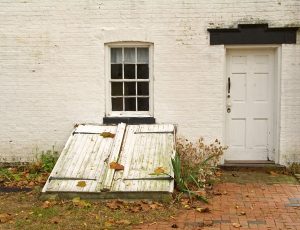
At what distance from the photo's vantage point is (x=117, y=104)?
10492 mm

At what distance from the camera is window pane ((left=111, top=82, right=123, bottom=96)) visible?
34.2ft

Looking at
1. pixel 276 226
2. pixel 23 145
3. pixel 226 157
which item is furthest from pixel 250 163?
pixel 23 145

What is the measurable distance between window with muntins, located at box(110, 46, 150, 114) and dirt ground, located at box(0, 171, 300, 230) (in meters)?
2.93

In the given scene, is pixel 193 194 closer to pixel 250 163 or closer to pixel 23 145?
pixel 250 163

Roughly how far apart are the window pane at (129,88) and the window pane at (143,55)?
58 centimetres

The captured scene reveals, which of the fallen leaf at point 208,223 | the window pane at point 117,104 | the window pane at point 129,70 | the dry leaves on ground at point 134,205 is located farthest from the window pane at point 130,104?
the fallen leaf at point 208,223

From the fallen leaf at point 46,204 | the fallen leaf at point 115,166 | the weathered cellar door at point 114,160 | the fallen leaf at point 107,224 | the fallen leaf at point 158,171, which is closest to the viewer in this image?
the fallen leaf at point 107,224

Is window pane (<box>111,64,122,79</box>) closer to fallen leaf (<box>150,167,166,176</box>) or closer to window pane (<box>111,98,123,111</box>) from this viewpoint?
window pane (<box>111,98,123,111</box>)

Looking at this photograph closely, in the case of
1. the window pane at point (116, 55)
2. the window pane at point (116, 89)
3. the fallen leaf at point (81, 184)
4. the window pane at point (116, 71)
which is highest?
the window pane at point (116, 55)

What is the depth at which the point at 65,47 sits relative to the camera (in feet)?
33.4

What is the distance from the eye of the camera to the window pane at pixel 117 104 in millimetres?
10477

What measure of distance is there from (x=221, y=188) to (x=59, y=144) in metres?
4.02

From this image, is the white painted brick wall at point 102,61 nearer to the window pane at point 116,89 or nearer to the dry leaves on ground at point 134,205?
the window pane at point 116,89

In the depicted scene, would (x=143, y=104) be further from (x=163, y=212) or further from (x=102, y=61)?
(x=163, y=212)
